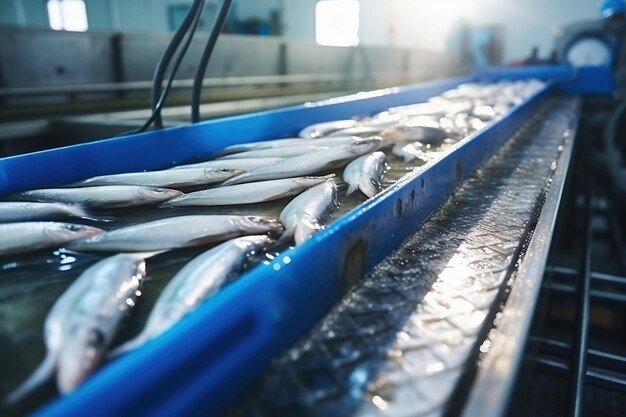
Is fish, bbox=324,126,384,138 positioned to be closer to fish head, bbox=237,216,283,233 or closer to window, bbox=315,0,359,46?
fish head, bbox=237,216,283,233

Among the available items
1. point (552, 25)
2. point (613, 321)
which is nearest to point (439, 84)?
point (613, 321)

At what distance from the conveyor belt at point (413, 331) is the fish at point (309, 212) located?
8.0 inches

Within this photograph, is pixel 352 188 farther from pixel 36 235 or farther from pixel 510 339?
pixel 36 235

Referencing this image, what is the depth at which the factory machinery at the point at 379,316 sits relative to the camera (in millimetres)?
740

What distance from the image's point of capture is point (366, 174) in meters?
1.72

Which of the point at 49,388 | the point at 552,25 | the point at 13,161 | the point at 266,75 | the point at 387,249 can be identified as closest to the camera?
the point at 49,388

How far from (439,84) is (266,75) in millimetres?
3146

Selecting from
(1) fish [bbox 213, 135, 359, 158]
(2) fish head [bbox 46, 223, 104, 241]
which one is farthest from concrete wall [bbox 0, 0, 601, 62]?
(2) fish head [bbox 46, 223, 104, 241]

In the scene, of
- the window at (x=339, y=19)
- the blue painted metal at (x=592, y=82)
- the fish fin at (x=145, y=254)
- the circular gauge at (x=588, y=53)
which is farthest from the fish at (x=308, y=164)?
the window at (x=339, y=19)

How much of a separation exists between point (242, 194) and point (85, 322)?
2.79ft

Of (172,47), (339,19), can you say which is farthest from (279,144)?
(339,19)

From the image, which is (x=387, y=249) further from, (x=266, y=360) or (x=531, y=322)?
(x=266, y=360)

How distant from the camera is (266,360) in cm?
89

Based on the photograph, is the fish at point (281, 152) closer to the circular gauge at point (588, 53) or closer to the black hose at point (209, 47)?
the black hose at point (209, 47)
